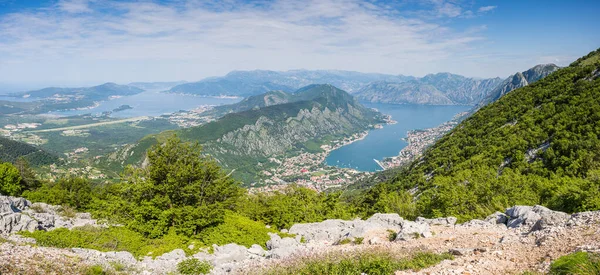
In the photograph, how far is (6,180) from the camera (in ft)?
123

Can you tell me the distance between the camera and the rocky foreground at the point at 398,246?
388 inches

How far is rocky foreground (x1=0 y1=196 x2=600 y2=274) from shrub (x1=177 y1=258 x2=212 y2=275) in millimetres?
465

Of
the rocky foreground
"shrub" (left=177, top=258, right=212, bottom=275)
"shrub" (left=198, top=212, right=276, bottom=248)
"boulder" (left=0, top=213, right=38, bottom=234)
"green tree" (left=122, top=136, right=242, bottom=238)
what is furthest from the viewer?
"green tree" (left=122, top=136, right=242, bottom=238)

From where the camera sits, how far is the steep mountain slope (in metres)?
21.9

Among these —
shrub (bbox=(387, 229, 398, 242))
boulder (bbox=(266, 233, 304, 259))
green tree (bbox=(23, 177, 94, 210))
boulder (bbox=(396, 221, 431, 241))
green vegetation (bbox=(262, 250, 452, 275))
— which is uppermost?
green vegetation (bbox=(262, 250, 452, 275))

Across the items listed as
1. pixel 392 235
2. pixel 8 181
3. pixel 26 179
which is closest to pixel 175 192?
pixel 392 235

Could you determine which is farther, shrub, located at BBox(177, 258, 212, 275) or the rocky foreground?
shrub, located at BBox(177, 258, 212, 275)

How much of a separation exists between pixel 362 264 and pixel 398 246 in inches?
149

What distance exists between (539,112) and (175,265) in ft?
168

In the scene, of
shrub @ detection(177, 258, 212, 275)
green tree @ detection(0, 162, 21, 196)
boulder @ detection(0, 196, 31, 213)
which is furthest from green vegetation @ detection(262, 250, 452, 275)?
green tree @ detection(0, 162, 21, 196)

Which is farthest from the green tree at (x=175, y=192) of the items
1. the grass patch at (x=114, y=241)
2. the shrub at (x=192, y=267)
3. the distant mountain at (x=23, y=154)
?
the distant mountain at (x=23, y=154)

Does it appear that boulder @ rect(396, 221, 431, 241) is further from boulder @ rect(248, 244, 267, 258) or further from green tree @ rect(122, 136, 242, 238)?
green tree @ rect(122, 136, 242, 238)

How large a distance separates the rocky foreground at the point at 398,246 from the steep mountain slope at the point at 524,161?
4.34 meters

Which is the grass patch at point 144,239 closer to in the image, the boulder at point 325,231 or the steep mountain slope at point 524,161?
the boulder at point 325,231
